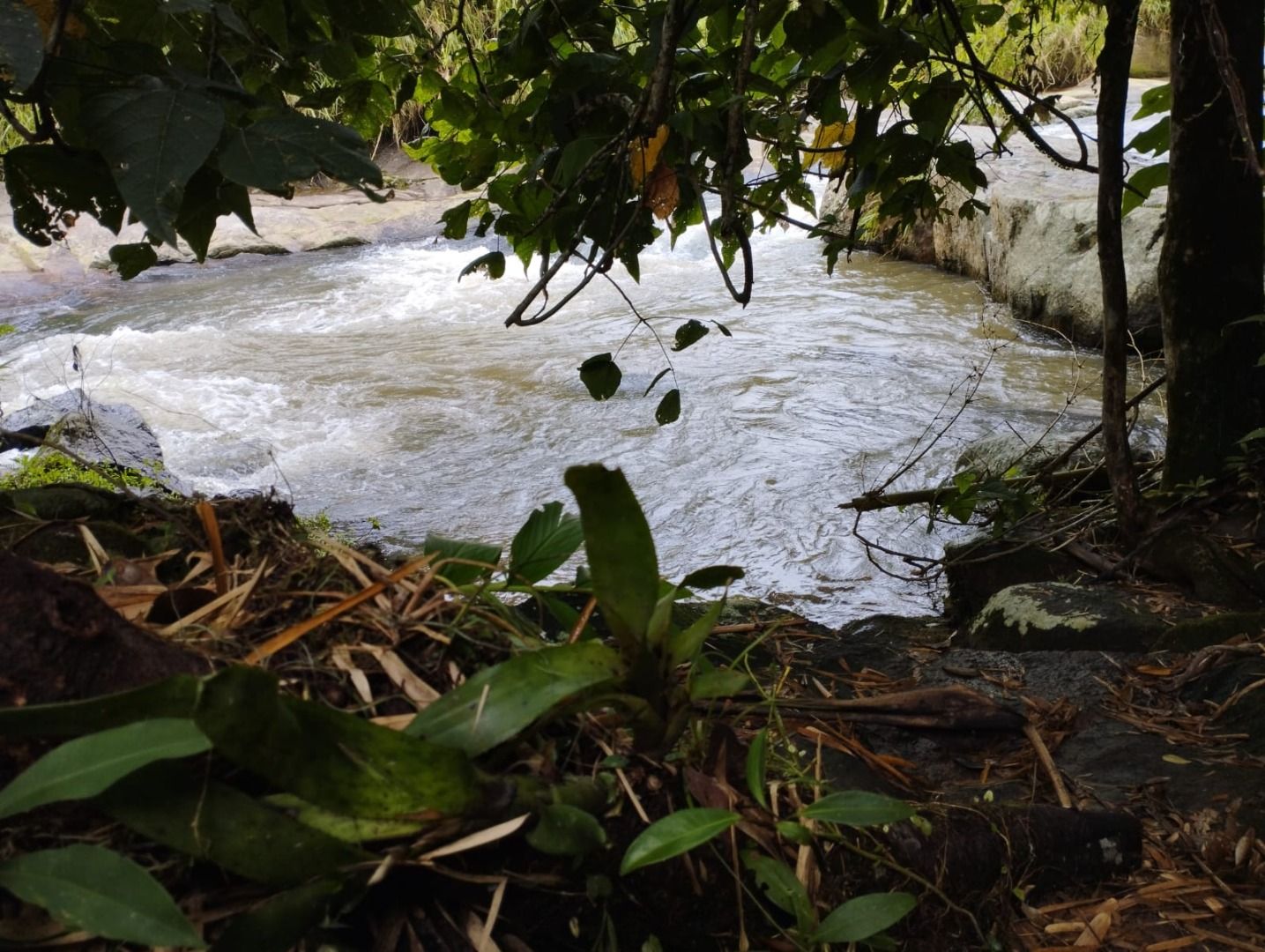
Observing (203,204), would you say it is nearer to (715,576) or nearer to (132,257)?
(132,257)

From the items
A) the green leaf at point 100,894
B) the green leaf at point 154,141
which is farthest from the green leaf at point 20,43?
the green leaf at point 100,894

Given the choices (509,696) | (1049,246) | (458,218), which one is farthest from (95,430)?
(1049,246)

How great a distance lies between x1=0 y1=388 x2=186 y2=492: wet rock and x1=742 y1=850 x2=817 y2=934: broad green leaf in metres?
4.09

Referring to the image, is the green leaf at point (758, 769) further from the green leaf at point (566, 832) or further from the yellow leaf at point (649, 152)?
the yellow leaf at point (649, 152)

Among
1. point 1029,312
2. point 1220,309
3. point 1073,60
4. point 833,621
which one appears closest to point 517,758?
point 1220,309

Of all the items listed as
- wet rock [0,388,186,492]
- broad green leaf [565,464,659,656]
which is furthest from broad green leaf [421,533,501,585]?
wet rock [0,388,186,492]

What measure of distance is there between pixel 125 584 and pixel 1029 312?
339 inches

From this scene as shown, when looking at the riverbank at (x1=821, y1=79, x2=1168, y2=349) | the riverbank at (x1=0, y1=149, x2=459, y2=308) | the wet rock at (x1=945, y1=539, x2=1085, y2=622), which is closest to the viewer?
the wet rock at (x1=945, y1=539, x2=1085, y2=622)

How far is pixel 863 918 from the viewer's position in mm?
907

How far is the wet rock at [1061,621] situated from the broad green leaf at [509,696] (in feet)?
5.95

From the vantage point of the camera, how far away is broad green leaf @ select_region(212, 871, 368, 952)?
0.70 metres

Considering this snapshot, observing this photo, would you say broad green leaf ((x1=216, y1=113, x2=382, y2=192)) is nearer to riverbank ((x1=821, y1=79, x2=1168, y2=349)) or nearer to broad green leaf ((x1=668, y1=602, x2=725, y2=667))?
broad green leaf ((x1=668, y1=602, x2=725, y2=667))

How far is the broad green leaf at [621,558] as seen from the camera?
896 millimetres

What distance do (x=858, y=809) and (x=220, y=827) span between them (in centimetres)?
56
